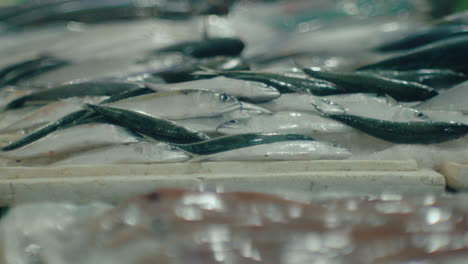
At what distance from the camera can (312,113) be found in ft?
7.80

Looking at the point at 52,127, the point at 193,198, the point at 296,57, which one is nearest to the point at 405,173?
the point at 193,198

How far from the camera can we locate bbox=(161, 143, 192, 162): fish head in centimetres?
204

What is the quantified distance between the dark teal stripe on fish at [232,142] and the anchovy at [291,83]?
0.56 metres

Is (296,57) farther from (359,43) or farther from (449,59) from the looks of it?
(449,59)

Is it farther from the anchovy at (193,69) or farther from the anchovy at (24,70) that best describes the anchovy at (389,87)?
the anchovy at (24,70)

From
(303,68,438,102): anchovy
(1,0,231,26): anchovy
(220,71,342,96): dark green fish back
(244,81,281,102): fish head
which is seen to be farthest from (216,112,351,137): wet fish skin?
(1,0,231,26): anchovy

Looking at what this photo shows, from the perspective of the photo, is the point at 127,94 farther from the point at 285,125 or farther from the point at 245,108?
the point at 285,125

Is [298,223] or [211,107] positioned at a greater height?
[211,107]

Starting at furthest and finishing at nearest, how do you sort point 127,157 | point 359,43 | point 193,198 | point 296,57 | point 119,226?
point 359,43 → point 296,57 → point 127,157 → point 193,198 → point 119,226

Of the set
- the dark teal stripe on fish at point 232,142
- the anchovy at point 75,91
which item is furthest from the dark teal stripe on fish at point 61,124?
the dark teal stripe on fish at point 232,142

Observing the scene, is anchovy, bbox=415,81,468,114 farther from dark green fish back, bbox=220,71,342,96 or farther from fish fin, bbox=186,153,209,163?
fish fin, bbox=186,153,209,163

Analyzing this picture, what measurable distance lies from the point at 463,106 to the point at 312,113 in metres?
0.92

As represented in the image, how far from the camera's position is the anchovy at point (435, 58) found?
2.81 m

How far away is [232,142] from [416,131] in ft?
3.28
